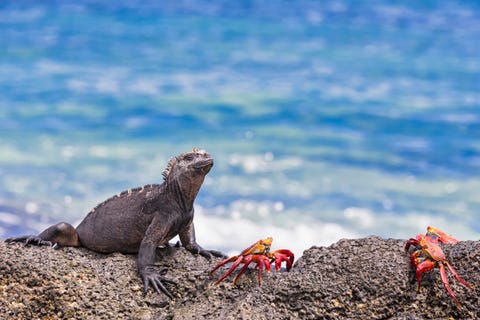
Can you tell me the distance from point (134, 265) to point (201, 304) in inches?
30.2

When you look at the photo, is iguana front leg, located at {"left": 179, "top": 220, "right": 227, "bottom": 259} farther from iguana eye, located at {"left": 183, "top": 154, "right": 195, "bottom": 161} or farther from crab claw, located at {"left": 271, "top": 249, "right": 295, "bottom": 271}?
crab claw, located at {"left": 271, "top": 249, "right": 295, "bottom": 271}

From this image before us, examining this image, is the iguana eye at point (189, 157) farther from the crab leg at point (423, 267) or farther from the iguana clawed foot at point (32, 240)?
the crab leg at point (423, 267)

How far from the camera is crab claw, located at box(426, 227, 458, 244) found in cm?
523

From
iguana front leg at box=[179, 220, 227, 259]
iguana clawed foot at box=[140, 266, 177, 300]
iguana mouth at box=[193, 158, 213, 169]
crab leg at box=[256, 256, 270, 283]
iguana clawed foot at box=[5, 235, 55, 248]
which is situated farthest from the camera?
iguana front leg at box=[179, 220, 227, 259]

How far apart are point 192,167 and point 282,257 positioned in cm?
93

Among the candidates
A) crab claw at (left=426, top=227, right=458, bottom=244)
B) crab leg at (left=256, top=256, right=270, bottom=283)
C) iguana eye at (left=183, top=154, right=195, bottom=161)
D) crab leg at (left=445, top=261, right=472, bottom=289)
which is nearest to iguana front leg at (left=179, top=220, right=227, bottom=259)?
iguana eye at (left=183, top=154, right=195, bottom=161)

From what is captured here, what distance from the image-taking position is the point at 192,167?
18.5 ft

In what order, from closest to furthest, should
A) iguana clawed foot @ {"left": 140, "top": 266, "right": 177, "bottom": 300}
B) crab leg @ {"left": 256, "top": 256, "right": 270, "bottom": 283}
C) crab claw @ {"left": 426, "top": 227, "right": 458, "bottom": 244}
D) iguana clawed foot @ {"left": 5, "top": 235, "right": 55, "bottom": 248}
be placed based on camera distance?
crab leg @ {"left": 256, "top": 256, "right": 270, "bottom": 283}, iguana clawed foot @ {"left": 140, "top": 266, "right": 177, "bottom": 300}, crab claw @ {"left": 426, "top": 227, "right": 458, "bottom": 244}, iguana clawed foot @ {"left": 5, "top": 235, "right": 55, "bottom": 248}

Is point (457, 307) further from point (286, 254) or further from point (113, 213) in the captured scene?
point (113, 213)

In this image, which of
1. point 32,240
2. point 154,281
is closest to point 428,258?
point 154,281

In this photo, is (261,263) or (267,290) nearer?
(267,290)

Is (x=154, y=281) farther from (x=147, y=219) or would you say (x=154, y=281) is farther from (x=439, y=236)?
(x=439, y=236)

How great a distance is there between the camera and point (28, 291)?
499 centimetres

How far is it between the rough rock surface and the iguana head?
658mm
